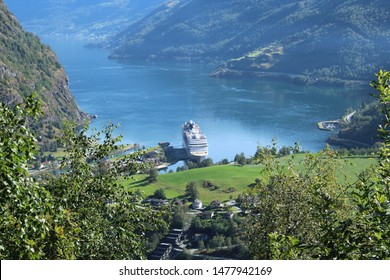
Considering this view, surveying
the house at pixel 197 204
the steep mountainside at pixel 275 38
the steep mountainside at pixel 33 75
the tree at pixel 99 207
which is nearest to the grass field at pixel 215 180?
the house at pixel 197 204

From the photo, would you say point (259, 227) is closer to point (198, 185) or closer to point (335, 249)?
point (335, 249)

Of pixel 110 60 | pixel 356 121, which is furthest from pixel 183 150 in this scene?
pixel 110 60

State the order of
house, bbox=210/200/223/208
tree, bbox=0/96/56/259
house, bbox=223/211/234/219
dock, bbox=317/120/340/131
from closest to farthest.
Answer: tree, bbox=0/96/56/259, house, bbox=223/211/234/219, house, bbox=210/200/223/208, dock, bbox=317/120/340/131

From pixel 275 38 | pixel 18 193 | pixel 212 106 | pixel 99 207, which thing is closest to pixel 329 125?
pixel 212 106

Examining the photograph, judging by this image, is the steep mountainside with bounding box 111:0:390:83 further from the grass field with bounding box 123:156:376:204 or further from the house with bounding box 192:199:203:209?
the house with bounding box 192:199:203:209

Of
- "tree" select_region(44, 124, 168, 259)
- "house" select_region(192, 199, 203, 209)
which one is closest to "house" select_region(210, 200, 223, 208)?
"house" select_region(192, 199, 203, 209)
